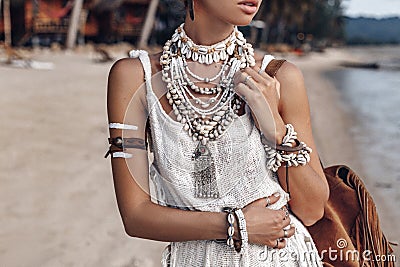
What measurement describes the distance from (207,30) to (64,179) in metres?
6.04

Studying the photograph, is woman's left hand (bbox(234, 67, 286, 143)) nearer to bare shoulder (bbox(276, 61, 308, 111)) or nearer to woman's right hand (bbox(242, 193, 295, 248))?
bare shoulder (bbox(276, 61, 308, 111))

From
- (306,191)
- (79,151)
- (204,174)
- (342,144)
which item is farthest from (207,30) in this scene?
(342,144)

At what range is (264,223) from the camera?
1701 mm

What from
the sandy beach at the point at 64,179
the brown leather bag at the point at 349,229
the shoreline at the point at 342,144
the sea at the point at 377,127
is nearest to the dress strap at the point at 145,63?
the brown leather bag at the point at 349,229

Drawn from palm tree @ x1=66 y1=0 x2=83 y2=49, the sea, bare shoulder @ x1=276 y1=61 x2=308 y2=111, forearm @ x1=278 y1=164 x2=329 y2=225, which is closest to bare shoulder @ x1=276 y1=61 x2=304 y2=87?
bare shoulder @ x1=276 y1=61 x2=308 y2=111

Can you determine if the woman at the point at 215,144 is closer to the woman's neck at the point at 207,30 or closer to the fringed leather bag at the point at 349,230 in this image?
the woman's neck at the point at 207,30

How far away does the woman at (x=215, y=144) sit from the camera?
1.69 m

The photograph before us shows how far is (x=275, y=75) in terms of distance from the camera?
1.73 meters

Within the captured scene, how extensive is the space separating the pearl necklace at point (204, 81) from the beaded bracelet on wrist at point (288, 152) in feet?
0.47

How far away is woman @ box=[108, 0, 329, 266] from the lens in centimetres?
169

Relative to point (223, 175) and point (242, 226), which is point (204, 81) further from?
point (242, 226)

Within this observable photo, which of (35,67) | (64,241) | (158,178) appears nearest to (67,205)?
(64,241)

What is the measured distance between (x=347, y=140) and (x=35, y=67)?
9920 millimetres

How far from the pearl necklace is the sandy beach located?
3.60m
